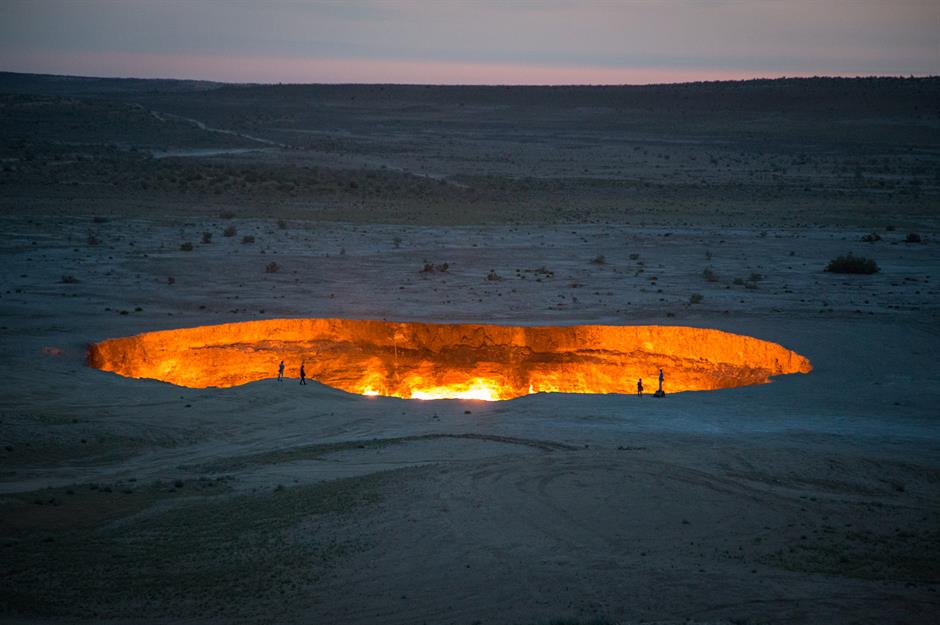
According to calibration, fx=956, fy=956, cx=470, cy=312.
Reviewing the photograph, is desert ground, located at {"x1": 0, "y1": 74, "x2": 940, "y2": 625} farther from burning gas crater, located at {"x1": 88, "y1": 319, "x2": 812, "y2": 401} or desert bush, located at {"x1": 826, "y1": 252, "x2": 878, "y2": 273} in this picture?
burning gas crater, located at {"x1": 88, "y1": 319, "x2": 812, "y2": 401}

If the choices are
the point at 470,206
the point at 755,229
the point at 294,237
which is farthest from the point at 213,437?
the point at 470,206

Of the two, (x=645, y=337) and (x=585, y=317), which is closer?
(x=645, y=337)

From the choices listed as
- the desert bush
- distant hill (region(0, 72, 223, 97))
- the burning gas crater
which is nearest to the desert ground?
the desert bush

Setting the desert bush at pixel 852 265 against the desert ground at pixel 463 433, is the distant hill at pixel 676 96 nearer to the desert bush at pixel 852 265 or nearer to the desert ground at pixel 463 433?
the desert ground at pixel 463 433

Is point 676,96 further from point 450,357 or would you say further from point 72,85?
point 72,85

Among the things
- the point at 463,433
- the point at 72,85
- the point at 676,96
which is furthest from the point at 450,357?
the point at 72,85

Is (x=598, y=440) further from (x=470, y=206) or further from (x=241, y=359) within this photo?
(x=470, y=206)
